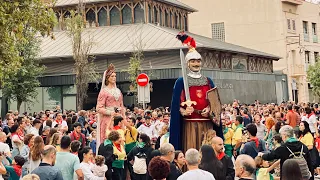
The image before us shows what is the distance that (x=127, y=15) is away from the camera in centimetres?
4194

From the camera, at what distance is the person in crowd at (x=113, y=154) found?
36.5ft

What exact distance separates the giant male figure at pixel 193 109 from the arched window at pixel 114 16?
103 feet

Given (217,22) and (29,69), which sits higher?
(217,22)

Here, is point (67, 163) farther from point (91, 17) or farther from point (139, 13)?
point (91, 17)

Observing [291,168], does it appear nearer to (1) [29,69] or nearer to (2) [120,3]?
(1) [29,69]

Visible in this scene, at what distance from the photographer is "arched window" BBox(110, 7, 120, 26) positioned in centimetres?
4216

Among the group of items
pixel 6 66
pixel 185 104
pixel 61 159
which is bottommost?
pixel 61 159

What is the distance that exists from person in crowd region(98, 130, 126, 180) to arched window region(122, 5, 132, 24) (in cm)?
3105

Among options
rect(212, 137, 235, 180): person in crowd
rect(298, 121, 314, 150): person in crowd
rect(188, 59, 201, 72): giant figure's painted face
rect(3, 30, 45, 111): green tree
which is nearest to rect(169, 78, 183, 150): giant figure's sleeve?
rect(188, 59, 201, 72): giant figure's painted face

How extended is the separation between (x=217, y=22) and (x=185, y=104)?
48924mm

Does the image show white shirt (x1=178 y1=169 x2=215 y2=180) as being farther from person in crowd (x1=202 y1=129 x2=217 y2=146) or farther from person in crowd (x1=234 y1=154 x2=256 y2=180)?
person in crowd (x1=202 y1=129 x2=217 y2=146)

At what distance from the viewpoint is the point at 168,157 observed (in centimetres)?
857

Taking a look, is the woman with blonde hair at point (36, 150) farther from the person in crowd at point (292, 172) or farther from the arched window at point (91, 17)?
the arched window at point (91, 17)

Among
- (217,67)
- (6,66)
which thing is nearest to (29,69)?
(217,67)
